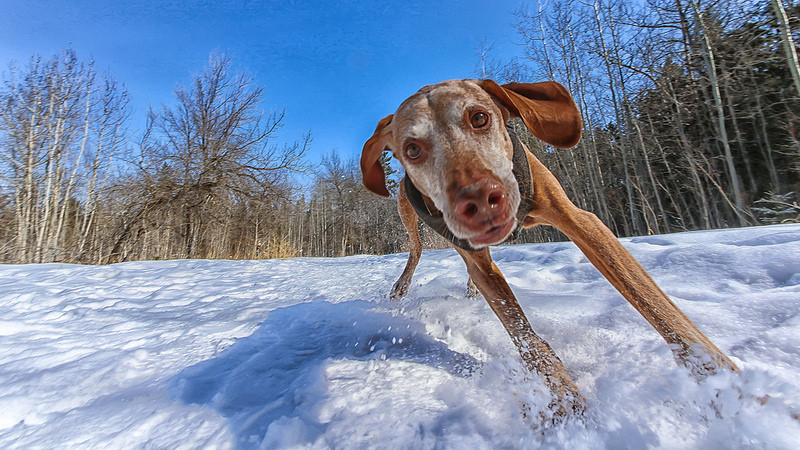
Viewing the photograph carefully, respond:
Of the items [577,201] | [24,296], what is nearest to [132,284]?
[24,296]

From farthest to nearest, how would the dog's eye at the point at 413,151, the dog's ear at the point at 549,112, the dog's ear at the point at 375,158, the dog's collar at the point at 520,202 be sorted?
1. the dog's ear at the point at 375,158
2. the dog's ear at the point at 549,112
3. the dog's eye at the point at 413,151
4. the dog's collar at the point at 520,202

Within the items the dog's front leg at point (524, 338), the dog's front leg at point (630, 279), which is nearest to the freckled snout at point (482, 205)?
the dog's front leg at point (630, 279)

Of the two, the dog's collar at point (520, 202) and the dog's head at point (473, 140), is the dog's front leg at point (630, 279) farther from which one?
the dog's head at point (473, 140)

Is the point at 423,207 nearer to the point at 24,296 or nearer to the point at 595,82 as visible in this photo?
the point at 24,296

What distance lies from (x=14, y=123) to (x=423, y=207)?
17524mm

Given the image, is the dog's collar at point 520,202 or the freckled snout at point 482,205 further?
the dog's collar at point 520,202

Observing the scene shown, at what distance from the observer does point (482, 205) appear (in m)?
1.15

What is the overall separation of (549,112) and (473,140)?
0.60 metres

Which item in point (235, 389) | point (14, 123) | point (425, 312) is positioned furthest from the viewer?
point (14, 123)

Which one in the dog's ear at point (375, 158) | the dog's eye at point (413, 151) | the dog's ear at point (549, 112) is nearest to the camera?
the dog's eye at point (413, 151)

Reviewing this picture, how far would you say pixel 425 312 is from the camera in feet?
8.43

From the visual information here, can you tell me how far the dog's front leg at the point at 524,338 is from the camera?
1.19 m

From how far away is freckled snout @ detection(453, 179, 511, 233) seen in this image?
3.79ft

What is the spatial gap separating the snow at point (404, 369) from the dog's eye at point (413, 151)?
3.54 feet
